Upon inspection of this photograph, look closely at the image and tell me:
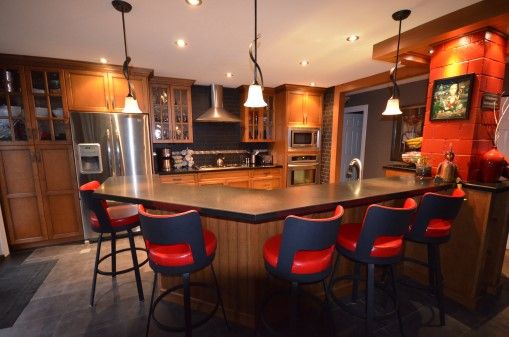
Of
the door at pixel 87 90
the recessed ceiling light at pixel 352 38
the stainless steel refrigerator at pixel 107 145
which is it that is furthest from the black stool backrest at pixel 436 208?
the door at pixel 87 90

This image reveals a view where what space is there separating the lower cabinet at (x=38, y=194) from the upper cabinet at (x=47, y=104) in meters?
0.17

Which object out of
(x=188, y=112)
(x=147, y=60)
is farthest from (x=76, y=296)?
(x=188, y=112)

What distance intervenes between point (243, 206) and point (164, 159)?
9.86 feet

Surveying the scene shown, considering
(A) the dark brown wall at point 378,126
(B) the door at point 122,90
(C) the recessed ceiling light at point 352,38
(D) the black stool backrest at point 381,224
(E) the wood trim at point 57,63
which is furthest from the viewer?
(A) the dark brown wall at point 378,126

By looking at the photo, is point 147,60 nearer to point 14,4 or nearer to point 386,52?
point 14,4

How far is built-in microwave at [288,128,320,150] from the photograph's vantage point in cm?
441

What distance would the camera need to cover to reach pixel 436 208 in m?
1.55

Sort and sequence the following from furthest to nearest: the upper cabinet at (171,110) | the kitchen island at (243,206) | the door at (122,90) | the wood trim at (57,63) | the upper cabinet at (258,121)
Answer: the upper cabinet at (258,121) < the upper cabinet at (171,110) < the door at (122,90) < the wood trim at (57,63) < the kitchen island at (243,206)

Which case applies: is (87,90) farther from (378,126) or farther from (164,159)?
(378,126)

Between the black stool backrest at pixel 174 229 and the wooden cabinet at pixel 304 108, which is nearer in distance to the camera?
the black stool backrest at pixel 174 229

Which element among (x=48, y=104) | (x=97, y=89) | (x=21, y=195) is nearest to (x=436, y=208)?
(x=97, y=89)

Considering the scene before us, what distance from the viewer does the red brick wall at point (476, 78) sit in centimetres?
187

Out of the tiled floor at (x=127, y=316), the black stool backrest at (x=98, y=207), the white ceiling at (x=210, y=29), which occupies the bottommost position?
the tiled floor at (x=127, y=316)

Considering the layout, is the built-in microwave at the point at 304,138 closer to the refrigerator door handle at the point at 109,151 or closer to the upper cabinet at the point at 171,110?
the upper cabinet at the point at 171,110
